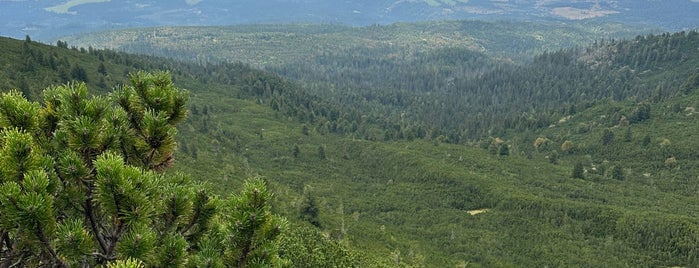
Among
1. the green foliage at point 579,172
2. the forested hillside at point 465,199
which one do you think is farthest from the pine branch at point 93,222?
the green foliage at point 579,172

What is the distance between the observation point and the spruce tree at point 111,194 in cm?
790

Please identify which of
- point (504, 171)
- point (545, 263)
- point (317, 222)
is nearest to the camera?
point (317, 222)

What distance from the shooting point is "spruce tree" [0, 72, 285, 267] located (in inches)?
311

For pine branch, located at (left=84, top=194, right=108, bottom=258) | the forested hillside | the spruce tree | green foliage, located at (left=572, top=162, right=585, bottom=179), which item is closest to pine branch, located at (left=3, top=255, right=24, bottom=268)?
the spruce tree

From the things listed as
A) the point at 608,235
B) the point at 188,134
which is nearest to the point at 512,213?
the point at 608,235

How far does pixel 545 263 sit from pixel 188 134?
120m

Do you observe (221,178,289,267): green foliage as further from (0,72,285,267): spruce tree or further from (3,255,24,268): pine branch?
(3,255,24,268): pine branch

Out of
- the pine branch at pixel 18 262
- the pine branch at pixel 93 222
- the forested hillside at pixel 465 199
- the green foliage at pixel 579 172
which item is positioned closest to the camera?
the pine branch at pixel 18 262

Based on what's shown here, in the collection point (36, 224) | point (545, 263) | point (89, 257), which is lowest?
point (545, 263)

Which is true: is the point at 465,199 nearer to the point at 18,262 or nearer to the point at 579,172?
the point at 579,172

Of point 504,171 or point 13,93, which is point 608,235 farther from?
point 13,93

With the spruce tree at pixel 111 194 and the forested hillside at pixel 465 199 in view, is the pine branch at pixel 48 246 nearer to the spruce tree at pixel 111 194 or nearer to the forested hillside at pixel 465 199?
the spruce tree at pixel 111 194

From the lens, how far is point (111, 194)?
7945 mm

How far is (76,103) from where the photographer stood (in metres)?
9.43
